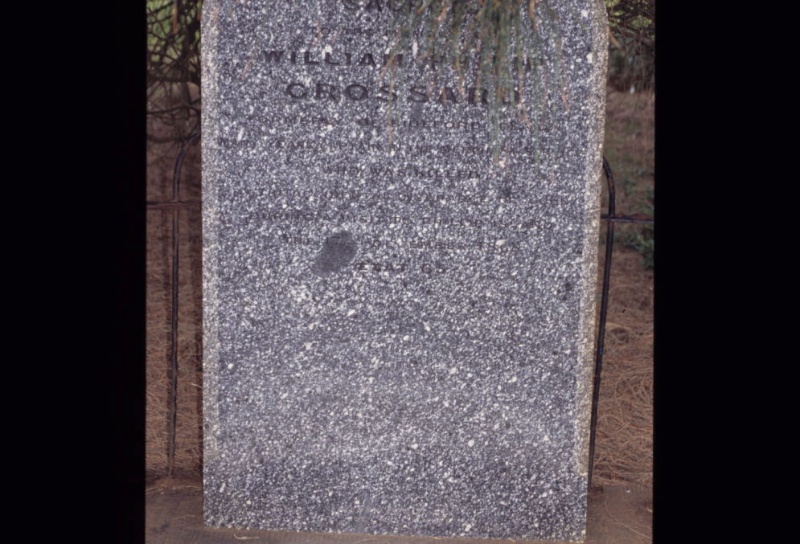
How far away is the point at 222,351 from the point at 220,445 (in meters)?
0.32

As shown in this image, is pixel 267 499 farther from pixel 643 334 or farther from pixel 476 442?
pixel 643 334

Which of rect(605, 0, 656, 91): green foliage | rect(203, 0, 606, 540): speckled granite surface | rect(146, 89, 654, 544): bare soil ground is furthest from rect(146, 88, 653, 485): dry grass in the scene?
rect(203, 0, 606, 540): speckled granite surface

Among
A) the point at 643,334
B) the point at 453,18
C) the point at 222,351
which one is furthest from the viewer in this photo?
the point at 643,334

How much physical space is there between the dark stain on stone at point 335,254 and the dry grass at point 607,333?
1209 mm

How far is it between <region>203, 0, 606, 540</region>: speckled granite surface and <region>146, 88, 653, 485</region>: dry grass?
0.78 m

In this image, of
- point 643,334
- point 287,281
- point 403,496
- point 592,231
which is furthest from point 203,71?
point 643,334

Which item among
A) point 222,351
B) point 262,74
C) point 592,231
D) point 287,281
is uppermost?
point 262,74

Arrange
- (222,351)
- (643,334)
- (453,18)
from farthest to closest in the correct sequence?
(643,334), (222,351), (453,18)

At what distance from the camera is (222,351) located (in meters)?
2.66

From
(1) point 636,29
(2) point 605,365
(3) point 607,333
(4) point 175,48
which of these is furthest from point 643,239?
(4) point 175,48

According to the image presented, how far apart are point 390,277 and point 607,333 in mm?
3002

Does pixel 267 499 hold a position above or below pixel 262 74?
below

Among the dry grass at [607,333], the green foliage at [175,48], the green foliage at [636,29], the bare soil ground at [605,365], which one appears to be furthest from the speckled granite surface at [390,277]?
the green foliage at [175,48]

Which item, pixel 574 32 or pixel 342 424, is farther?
pixel 342 424
